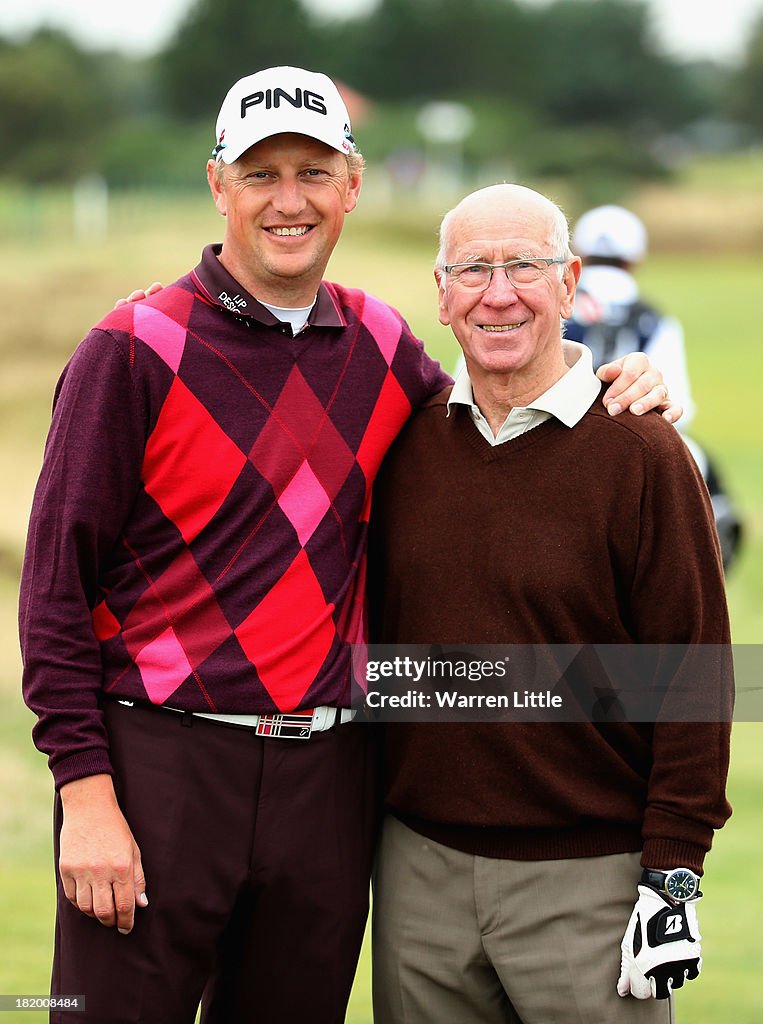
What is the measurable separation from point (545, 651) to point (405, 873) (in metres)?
0.49

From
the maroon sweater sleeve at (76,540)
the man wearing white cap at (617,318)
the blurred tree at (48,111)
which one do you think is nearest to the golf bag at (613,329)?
the man wearing white cap at (617,318)

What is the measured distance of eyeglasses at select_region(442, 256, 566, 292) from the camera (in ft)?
8.73

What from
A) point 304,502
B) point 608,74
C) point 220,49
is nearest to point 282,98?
point 304,502

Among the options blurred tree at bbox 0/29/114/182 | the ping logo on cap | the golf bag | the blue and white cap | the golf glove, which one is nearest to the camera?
the golf glove

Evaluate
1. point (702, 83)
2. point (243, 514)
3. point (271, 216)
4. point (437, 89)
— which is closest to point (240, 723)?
point (243, 514)

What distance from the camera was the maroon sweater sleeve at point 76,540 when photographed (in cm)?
253

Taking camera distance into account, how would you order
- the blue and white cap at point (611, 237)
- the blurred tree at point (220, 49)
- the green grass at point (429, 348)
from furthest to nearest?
the blurred tree at point (220, 49)
the blue and white cap at point (611, 237)
the green grass at point (429, 348)

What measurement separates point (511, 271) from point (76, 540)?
0.91m

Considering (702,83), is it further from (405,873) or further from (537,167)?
(405,873)

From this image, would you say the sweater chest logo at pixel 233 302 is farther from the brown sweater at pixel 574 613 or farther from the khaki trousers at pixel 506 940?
the khaki trousers at pixel 506 940

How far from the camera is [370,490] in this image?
2.80m

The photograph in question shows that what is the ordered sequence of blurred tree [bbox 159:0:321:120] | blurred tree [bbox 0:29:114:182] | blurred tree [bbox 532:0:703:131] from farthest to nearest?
blurred tree [bbox 532:0:703:131]
blurred tree [bbox 159:0:321:120]
blurred tree [bbox 0:29:114:182]

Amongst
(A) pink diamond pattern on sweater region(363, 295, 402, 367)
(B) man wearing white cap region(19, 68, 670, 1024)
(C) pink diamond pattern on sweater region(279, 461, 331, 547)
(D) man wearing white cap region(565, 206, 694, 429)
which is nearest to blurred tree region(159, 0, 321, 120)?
(D) man wearing white cap region(565, 206, 694, 429)

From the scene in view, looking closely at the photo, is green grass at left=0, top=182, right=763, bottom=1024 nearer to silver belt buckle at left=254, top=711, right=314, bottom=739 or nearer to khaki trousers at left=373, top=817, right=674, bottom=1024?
khaki trousers at left=373, top=817, right=674, bottom=1024
